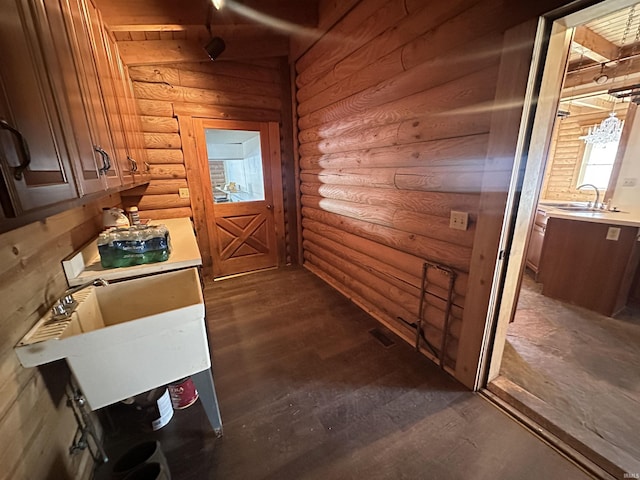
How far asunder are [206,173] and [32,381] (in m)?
2.59

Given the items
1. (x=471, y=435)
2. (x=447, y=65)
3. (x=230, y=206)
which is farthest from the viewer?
(x=230, y=206)

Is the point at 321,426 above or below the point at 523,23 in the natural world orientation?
below

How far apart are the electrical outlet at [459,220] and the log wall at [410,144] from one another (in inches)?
1.0

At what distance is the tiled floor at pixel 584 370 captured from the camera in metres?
1.33

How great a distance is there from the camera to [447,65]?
1489mm

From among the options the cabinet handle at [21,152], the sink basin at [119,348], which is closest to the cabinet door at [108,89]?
the sink basin at [119,348]

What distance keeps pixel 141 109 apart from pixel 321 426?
331 cm

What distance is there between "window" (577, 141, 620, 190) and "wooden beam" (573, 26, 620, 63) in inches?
130

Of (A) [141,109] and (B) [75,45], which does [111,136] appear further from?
(A) [141,109]

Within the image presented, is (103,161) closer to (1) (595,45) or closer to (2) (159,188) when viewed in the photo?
(2) (159,188)

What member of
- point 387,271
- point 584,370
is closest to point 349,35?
point 387,271

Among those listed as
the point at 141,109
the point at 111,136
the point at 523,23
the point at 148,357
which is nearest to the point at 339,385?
the point at 148,357

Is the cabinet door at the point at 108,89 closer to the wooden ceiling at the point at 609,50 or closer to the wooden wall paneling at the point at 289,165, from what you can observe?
the wooden wall paneling at the point at 289,165

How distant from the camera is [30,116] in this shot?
67 centimetres
